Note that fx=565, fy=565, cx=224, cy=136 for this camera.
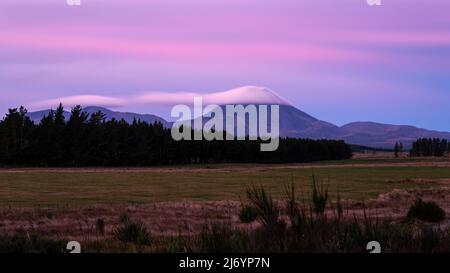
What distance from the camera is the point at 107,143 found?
134750mm

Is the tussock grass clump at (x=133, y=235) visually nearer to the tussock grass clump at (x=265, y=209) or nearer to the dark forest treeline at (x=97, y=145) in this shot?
the tussock grass clump at (x=265, y=209)

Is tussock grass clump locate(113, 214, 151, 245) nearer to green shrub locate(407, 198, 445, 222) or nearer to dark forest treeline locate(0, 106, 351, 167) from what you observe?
green shrub locate(407, 198, 445, 222)

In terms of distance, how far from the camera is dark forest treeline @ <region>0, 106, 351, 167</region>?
408ft

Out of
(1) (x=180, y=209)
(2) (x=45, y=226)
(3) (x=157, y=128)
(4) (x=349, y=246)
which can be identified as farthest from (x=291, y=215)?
(3) (x=157, y=128)

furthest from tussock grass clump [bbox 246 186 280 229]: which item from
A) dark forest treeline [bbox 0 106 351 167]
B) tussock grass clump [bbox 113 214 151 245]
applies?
dark forest treeline [bbox 0 106 351 167]

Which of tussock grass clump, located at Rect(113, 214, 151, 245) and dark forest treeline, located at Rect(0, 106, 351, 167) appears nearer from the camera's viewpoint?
tussock grass clump, located at Rect(113, 214, 151, 245)

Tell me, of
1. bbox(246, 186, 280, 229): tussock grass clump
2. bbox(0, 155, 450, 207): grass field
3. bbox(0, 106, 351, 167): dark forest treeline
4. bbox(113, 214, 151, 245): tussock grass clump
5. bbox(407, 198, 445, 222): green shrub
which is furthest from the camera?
bbox(0, 106, 351, 167): dark forest treeline

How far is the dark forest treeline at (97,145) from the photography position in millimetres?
124438

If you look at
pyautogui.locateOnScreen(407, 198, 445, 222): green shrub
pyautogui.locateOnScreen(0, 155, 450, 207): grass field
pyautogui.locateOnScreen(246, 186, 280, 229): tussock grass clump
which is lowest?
pyautogui.locateOnScreen(0, 155, 450, 207): grass field

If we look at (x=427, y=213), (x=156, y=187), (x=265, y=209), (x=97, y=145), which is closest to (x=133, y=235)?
(x=265, y=209)
